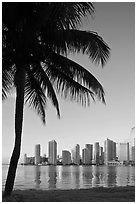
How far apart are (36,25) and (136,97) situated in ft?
8.65

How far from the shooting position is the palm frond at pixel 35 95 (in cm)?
877

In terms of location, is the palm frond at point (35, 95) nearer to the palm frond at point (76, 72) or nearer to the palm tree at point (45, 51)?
the palm tree at point (45, 51)

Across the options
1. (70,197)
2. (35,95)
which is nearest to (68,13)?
(35,95)

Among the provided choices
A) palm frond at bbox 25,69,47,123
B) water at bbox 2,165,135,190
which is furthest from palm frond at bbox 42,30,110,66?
water at bbox 2,165,135,190

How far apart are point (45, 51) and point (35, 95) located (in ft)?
6.54

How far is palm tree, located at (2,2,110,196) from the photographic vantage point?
6.68 meters

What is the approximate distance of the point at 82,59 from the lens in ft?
31.3

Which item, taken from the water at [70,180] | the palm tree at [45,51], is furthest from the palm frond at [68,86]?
the water at [70,180]

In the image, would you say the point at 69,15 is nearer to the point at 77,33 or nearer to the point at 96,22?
the point at 77,33

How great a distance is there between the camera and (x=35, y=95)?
925cm

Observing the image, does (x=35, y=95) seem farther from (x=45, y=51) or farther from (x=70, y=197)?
(x=70, y=197)

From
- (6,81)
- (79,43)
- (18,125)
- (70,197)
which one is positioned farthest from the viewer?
(6,81)

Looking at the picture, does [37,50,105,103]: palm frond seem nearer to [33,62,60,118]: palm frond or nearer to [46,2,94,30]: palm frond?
[33,62,60,118]: palm frond

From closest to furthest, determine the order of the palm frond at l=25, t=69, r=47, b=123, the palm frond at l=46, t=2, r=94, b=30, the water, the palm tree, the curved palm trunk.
→ the palm frond at l=46, t=2, r=94, b=30 → the palm tree → the curved palm trunk → the palm frond at l=25, t=69, r=47, b=123 → the water
